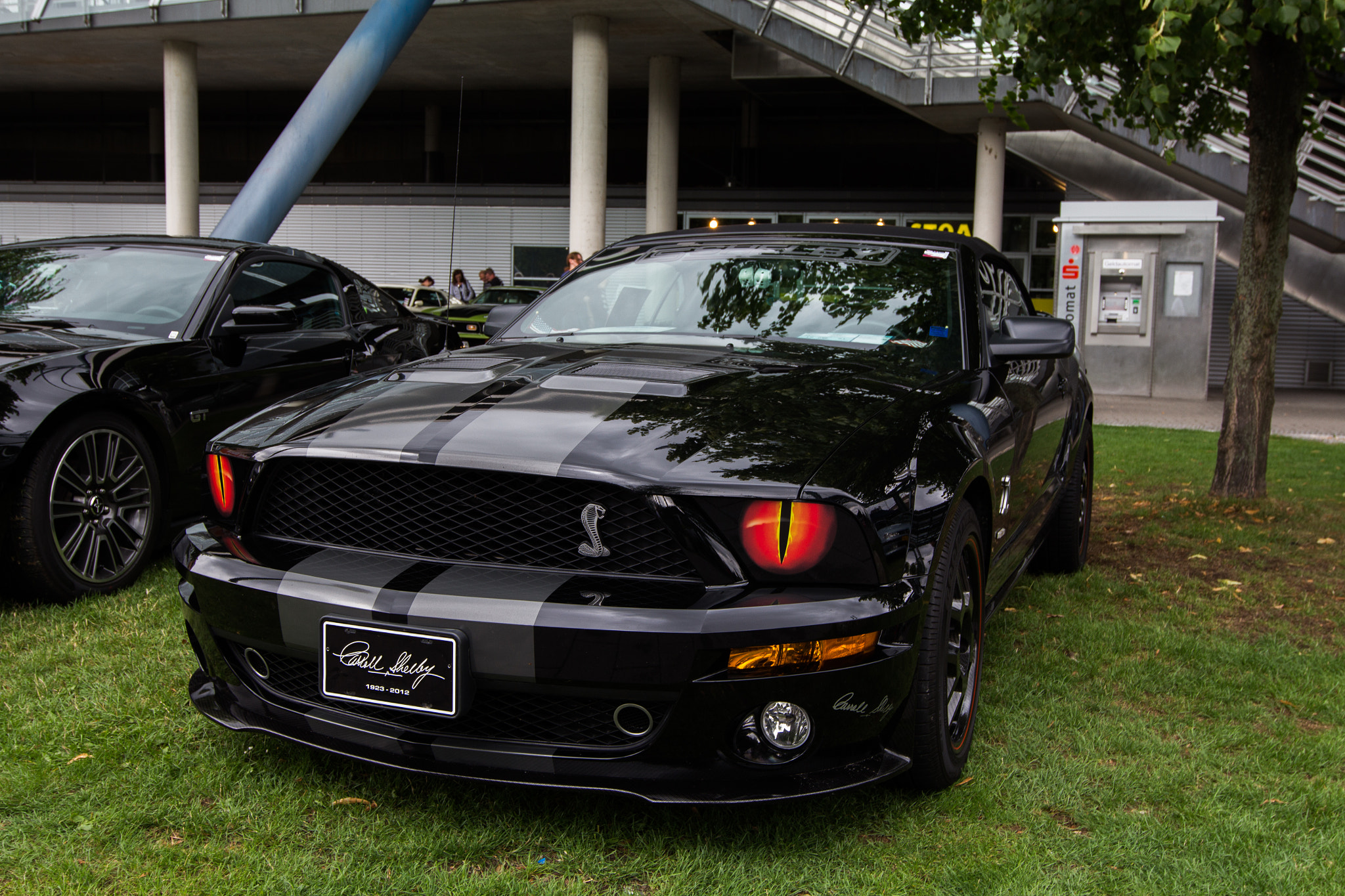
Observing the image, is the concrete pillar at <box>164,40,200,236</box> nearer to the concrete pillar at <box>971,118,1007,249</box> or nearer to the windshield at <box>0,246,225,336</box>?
the concrete pillar at <box>971,118,1007,249</box>

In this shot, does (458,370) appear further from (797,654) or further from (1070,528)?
(1070,528)

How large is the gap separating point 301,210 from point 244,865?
93.7ft

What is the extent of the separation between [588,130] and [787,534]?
1775 cm

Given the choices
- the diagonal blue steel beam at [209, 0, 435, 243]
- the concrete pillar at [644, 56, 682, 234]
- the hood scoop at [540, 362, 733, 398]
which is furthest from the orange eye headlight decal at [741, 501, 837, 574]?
the concrete pillar at [644, 56, 682, 234]

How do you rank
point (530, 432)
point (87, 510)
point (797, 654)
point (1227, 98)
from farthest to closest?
point (1227, 98)
point (87, 510)
point (530, 432)
point (797, 654)

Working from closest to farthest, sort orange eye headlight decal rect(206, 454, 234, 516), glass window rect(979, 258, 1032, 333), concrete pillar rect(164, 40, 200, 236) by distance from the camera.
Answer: orange eye headlight decal rect(206, 454, 234, 516)
glass window rect(979, 258, 1032, 333)
concrete pillar rect(164, 40, 200, 236)

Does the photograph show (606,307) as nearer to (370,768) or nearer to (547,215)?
(370,768)

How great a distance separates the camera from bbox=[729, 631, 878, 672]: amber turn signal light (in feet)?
7.10

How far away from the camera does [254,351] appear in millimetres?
4992

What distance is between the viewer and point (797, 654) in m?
2.18

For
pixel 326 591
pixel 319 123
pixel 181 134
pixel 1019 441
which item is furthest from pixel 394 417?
pixel 181 134

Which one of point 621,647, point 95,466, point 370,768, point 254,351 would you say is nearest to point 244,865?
point 370,768
